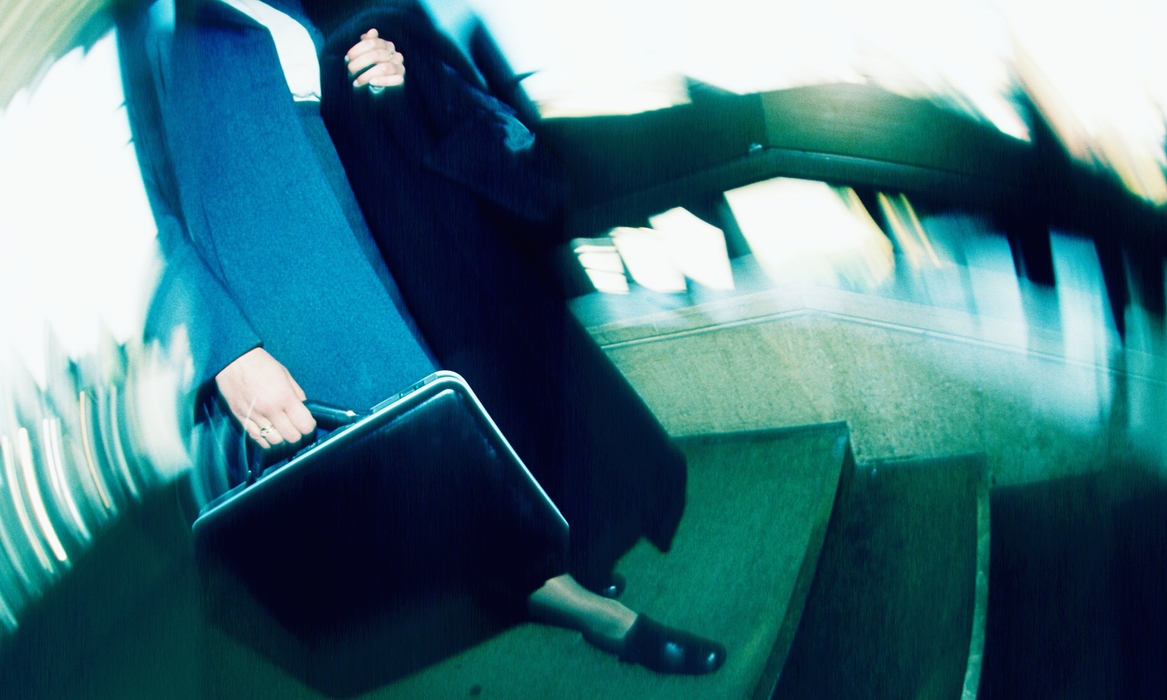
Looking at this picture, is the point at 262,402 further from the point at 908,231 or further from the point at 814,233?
the point at 908,231

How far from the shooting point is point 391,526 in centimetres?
57

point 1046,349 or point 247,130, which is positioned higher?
point 247,130

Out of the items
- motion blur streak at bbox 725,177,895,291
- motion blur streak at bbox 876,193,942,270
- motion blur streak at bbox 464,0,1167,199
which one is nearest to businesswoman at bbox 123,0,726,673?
motion blur streak at bbox 464,0,1167,199

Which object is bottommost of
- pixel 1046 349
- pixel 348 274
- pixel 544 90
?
pixel 1046 349

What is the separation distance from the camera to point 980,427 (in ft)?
2.06

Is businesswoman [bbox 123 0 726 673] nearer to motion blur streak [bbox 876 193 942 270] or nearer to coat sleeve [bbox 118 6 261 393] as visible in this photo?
coat sleeve [bbox 118 6 261 393]

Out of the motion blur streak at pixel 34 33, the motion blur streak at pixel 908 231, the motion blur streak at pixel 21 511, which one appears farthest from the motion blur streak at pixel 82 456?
the motion blur streak at pixel 908 231

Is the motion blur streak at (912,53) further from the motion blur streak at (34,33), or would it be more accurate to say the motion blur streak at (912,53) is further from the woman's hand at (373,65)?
the motion blur streak at (34,33)

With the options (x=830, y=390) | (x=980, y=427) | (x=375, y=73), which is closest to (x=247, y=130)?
(x=375, y=73)

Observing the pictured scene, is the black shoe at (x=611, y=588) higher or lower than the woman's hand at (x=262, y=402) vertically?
lower

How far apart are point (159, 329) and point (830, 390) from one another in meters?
0.78

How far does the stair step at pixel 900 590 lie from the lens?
1.86ft

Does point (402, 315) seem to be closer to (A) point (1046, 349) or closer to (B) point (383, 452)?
(B) point (383, 452)

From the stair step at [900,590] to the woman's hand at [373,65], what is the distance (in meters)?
0.74
